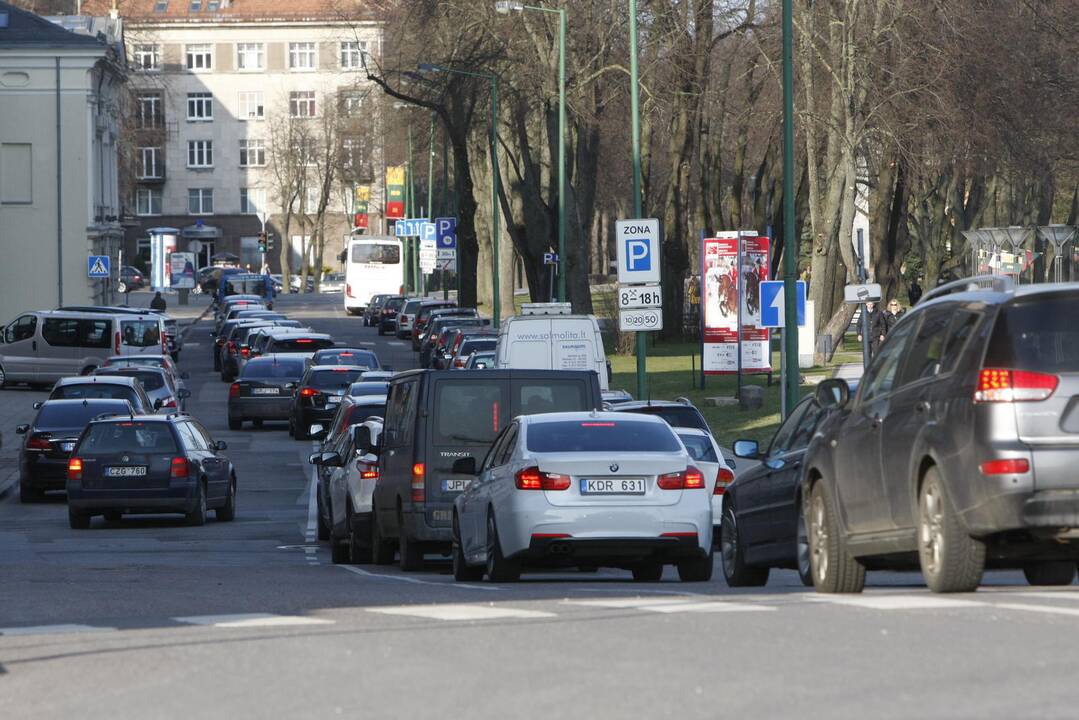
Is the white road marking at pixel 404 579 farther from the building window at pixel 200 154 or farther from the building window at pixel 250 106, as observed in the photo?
the building window at pixel 200 154

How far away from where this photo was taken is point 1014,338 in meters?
10.5

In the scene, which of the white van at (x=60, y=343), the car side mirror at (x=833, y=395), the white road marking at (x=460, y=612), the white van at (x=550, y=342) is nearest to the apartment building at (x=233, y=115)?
the white van at (x=60, y=343)

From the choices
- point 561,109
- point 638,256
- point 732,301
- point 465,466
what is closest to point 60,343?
point 561,109

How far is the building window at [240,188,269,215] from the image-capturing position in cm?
13950

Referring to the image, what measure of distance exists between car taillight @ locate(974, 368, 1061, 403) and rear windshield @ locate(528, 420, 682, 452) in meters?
5.33

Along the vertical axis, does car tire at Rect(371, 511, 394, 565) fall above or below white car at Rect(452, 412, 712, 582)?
below

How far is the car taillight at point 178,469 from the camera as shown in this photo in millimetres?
25375

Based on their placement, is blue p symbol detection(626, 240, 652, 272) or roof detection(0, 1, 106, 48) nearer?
blue p symbol detection(626, 240, 652, 272)

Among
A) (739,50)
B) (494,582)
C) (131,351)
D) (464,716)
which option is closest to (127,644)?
(464,716)

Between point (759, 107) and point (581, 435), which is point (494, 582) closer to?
point (581, 435)

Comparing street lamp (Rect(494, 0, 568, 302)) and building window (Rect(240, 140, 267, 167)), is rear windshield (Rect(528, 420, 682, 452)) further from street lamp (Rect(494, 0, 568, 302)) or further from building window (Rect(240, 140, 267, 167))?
building window (Rect(240, 140, 267, 167))

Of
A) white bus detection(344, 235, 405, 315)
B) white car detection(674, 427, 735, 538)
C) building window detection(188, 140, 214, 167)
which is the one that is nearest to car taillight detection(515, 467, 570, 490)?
white car detection(674, 427, 735, 538)

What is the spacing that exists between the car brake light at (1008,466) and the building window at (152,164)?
13286cm

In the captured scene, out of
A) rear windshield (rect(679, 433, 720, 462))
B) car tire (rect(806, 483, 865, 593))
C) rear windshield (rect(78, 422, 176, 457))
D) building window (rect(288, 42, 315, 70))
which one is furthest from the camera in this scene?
building window (rect(288, 42, 315, 70))
